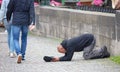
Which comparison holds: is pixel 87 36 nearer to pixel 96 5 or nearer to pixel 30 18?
pixel 30 18

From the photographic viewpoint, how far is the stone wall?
39.1 feet

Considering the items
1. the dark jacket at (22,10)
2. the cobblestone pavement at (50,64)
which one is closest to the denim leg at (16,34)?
the dark jacket at (22,10)

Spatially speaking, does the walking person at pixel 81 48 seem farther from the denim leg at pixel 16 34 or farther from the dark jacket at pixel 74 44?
the denim leg at pixel 16 34

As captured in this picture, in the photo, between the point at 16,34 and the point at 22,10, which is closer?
the point at 22,10

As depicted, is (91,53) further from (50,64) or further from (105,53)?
(50,64)

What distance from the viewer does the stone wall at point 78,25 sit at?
11930 mm

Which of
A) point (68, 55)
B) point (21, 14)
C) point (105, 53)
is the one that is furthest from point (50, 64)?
point (105, 53)

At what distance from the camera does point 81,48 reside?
11594 millimetres

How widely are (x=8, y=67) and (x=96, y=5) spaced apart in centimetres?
623

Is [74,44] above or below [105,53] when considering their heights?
above

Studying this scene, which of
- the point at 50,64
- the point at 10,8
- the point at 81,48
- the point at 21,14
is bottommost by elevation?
the point at 50,64

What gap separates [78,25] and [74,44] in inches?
128

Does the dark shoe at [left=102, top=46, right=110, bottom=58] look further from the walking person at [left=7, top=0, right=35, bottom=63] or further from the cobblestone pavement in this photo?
the walking person at [left=7, top=0, right=35, bottom=63]

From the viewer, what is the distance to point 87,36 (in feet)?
38.0
